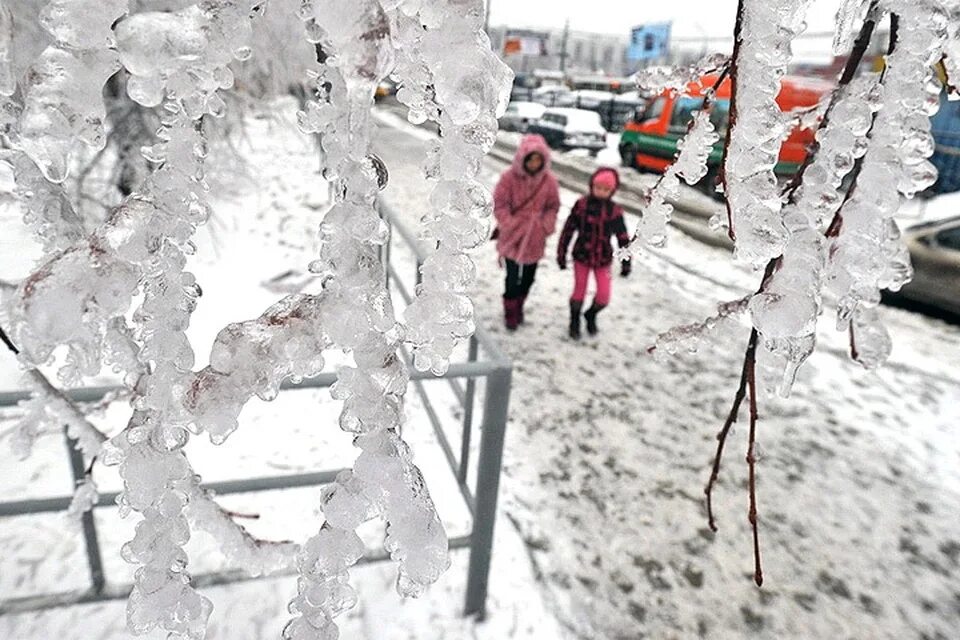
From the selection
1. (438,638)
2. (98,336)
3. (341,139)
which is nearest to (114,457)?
(98,336)

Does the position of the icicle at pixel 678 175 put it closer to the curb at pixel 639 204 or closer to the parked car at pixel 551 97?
the curb at pixel 639 204

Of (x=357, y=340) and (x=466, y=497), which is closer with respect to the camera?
(x=357, y=340)

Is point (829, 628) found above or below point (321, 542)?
below

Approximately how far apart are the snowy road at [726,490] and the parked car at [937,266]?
91cm

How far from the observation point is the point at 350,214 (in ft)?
1.85

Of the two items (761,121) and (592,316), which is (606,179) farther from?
(761,121)

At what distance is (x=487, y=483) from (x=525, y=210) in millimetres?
3147

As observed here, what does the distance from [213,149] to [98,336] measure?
21.2ft

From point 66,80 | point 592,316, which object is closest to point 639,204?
point 592,316

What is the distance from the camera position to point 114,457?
2.33 ft

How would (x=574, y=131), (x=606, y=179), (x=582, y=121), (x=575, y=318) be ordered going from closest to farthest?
(x=606, y=179)
(x=575, y=318)
(x=574, y=131)
(x=582, y=121)

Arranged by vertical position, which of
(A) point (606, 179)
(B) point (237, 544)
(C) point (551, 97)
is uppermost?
(C) point (551, 97)

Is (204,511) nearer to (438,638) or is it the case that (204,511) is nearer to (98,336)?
(98,336)

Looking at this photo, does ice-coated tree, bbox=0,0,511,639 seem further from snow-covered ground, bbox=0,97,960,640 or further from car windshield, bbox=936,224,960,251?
car windshield, bbox=936,224,960,251
